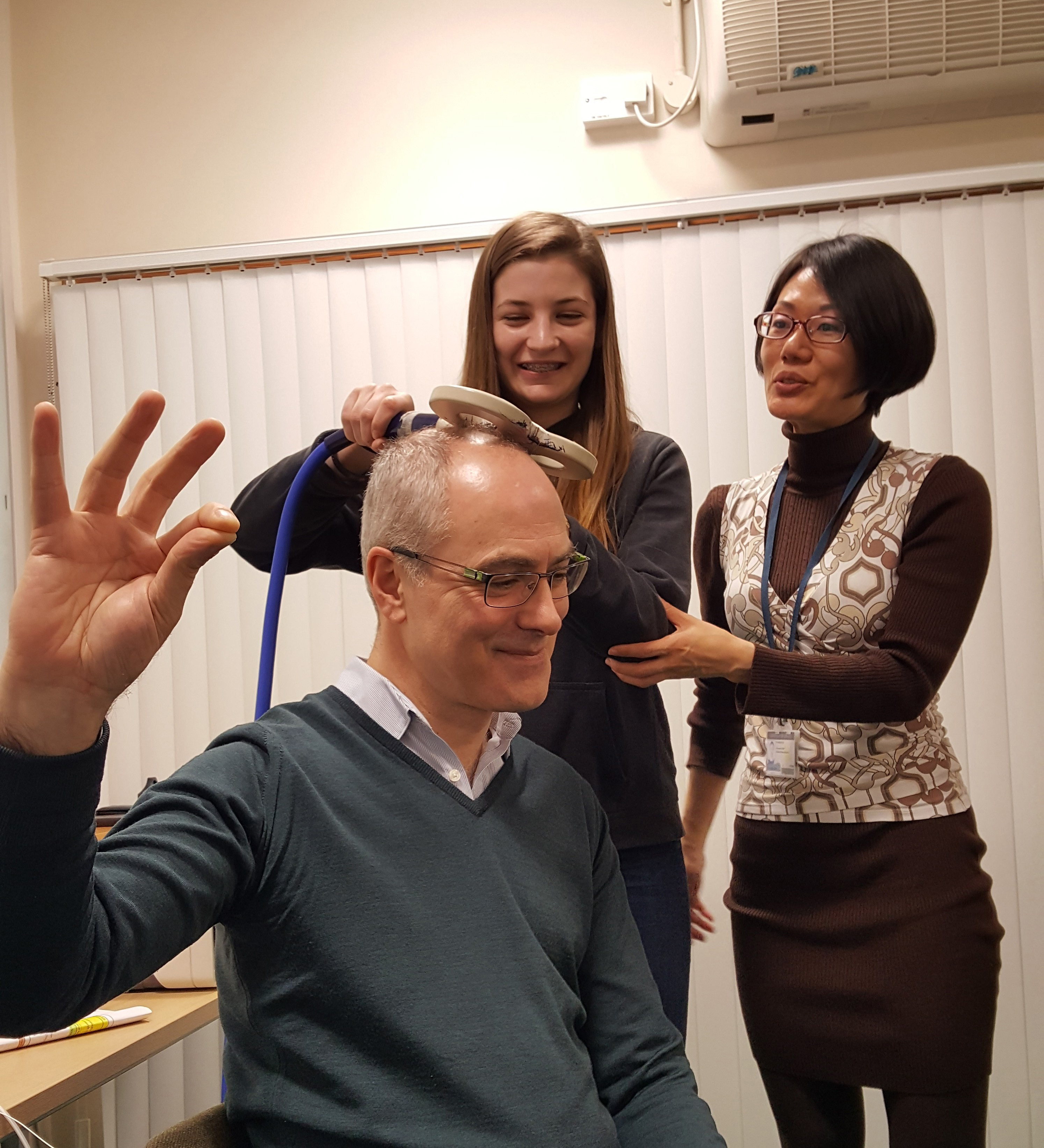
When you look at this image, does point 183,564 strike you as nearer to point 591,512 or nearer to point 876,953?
point 591,512

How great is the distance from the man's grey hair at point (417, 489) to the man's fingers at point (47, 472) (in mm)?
514

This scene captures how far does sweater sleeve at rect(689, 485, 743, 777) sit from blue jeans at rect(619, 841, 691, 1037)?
364 millimetres

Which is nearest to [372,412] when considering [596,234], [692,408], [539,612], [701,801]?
[539,612]

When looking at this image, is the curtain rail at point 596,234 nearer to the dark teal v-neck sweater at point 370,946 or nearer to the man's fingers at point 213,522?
the dark teal v-neck sweater at point 370,946

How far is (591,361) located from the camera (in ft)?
5.60

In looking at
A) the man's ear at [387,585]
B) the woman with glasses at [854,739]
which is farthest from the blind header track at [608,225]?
the man's ear at [387,585]

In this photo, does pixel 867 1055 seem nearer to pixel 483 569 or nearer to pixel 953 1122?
pixel 953 1122

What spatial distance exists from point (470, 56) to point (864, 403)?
2006 mm

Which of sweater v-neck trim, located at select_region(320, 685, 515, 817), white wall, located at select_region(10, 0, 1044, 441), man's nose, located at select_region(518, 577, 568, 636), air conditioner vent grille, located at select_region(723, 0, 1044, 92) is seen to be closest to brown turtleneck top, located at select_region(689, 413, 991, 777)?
man's nose, located at select_region(518, 577, 568, 636)

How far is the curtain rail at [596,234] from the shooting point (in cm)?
291

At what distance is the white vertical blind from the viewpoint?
2.84 meters

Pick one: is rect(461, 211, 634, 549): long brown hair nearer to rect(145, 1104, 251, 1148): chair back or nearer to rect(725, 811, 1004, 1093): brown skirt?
rect(725, 811, 1004, 1093): brown skirt

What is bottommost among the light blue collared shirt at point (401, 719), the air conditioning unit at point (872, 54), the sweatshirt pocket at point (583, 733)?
the sweatshirt pocket at point (583, 733)

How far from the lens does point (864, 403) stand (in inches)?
71.0
